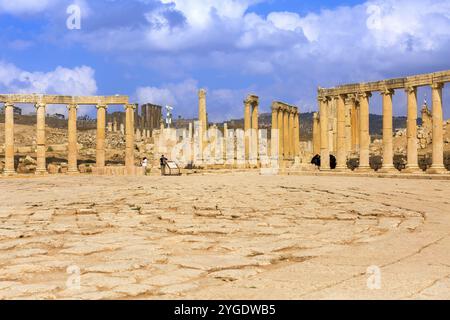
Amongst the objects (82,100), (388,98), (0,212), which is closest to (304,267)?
(0,212)

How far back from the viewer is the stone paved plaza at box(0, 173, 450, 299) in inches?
200

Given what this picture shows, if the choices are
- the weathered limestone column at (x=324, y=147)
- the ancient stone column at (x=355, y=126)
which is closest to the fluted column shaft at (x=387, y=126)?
the weathered limestone column at (x=324, y=147)

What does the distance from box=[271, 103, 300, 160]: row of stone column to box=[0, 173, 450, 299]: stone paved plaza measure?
86.8 ft

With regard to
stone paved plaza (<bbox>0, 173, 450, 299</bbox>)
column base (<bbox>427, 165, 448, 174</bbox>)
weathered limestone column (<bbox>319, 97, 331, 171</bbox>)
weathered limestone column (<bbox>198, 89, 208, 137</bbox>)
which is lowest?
stone paved plaza (<bbox>0, 173, 450, 299</bbox>)

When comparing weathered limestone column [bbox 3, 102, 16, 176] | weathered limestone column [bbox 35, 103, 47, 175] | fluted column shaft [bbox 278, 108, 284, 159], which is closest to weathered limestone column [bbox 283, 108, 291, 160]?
fluted column shaft [bbox 278, 108, 284, 159]

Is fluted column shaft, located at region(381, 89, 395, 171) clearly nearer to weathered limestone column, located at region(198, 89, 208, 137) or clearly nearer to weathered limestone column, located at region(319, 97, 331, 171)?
weathered limestone column, located at region(319, 97, 331, 171)

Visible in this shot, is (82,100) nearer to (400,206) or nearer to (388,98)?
(388,98)

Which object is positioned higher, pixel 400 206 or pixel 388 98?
pixel 388 98

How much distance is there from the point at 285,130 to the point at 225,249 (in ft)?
Result: 114

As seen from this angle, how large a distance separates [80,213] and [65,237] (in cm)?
346

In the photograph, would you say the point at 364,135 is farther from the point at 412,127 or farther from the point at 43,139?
the point at 43,139

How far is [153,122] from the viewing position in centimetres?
11562

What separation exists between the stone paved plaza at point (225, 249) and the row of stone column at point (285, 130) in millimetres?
26467

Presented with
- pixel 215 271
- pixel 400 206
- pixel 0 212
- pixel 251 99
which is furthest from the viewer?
pixel 251 99
